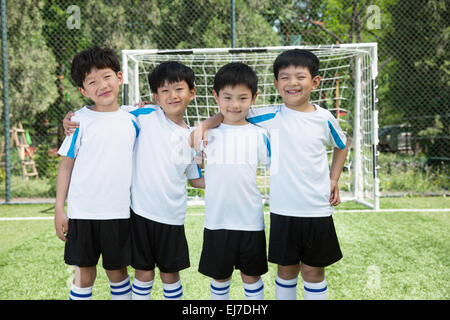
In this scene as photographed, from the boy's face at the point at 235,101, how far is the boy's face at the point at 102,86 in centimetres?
49

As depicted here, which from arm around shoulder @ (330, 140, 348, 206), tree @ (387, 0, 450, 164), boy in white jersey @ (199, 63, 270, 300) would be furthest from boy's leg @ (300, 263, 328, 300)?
tree @ (387, 0, 450, 164)

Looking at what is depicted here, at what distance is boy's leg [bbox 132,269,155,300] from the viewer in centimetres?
173

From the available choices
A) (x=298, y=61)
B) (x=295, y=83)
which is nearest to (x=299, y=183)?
(x=295, y=83)

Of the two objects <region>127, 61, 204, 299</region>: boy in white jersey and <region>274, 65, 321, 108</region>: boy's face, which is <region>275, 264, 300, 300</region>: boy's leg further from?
<region>274, 65, 321, 108</region>: boy's face

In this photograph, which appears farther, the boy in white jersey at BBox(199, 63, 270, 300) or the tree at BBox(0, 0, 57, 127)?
the tree at BBox(0, 0, 57, 127)

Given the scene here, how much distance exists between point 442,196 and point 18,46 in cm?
738

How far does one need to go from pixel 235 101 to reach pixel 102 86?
586 millimetres

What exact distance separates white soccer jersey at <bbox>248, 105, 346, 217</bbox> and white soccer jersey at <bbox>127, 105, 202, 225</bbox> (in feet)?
1.16

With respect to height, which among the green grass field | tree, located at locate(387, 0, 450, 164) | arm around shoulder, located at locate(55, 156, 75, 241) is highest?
tree, located at locate(387, 0, 450, 164)

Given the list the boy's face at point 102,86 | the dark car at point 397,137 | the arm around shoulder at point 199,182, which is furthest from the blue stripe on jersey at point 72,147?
the dark car at point 397,137

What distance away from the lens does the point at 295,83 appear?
5.59 feet

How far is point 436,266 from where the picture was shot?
2.84 m

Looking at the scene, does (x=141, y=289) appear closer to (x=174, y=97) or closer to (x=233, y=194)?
(x=233, y=194)

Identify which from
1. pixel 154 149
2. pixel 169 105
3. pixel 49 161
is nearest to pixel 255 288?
pixel 154 149
